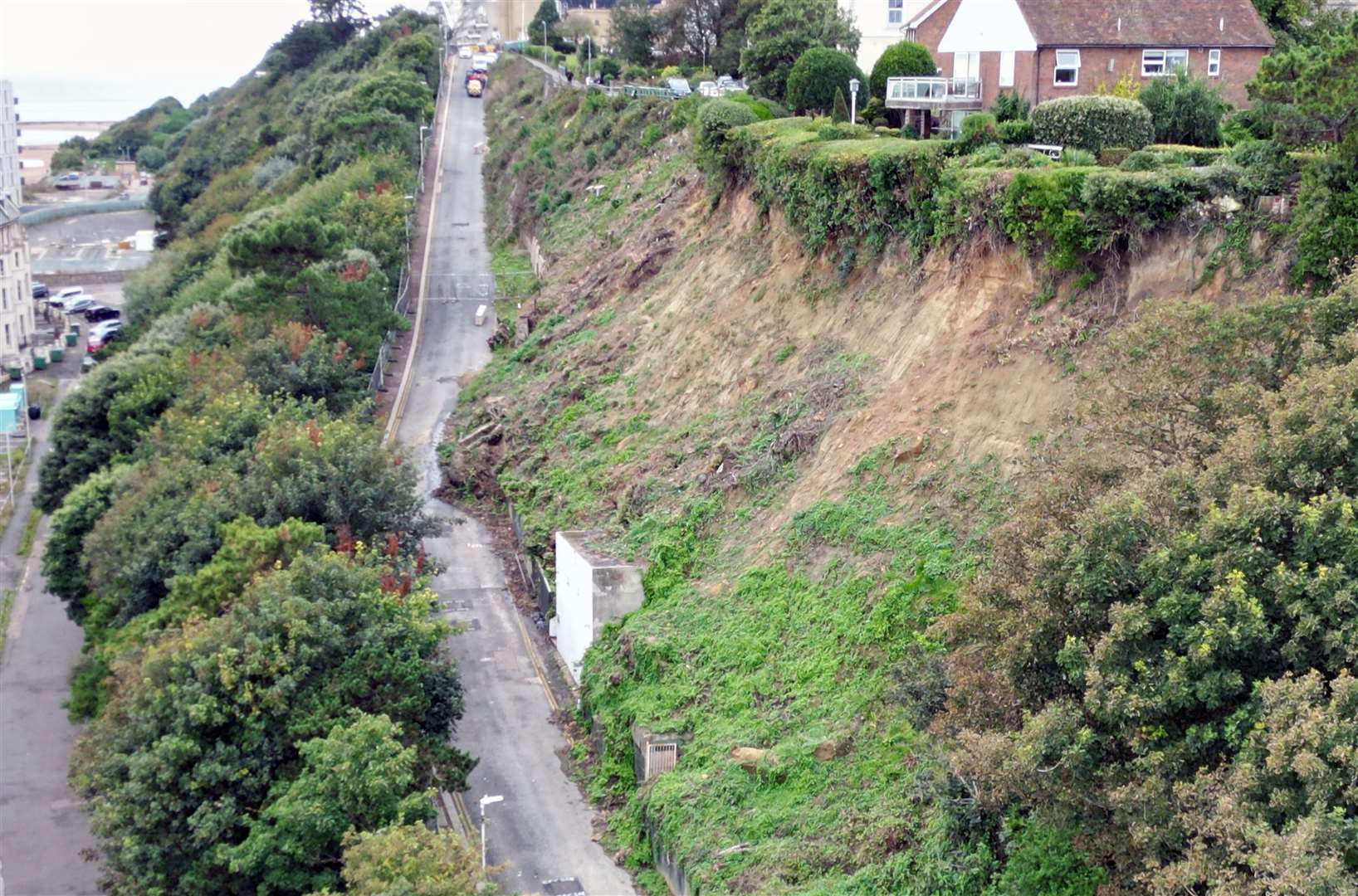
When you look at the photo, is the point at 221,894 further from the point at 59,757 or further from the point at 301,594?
the point at 59,757

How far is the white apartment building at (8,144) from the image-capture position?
122000 mm

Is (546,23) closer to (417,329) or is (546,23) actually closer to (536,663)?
(417,329)

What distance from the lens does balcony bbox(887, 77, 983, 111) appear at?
119 ft

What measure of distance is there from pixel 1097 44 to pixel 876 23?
17.7 m

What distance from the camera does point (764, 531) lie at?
28.1 metres

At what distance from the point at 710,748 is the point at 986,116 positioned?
1454cm

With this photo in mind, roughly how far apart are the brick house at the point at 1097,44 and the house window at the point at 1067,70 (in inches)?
0.8

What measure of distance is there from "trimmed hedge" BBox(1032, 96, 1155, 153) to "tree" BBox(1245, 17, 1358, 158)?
650 centimetres

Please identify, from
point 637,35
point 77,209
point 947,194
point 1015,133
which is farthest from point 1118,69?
point 77,209

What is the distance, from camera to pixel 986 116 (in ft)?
98.3

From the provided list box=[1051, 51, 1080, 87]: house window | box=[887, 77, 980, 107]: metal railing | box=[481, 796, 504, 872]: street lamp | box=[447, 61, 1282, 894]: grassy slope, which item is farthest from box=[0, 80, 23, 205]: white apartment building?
box=[481, 796, 504, 872]: street lamp

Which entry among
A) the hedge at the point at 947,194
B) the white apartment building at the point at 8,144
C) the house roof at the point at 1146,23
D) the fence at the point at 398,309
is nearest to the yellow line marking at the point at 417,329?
the fence at the point at 398,309

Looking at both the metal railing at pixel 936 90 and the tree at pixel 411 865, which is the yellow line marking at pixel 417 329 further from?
the tree at pixel 411 865

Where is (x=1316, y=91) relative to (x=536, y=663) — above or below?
above
